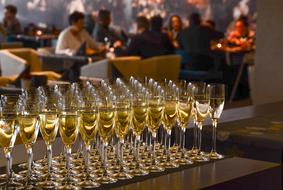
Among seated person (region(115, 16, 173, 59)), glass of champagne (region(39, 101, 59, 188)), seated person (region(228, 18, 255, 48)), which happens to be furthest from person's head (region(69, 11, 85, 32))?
glass of champagne (region(39, 101, 59, 188))

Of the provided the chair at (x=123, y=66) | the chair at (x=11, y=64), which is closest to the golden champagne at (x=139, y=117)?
the chair at (x=123, y=66)

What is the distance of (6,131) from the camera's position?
2.52 metres

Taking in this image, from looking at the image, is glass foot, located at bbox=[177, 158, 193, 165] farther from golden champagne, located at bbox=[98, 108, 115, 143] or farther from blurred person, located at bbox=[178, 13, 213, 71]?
blurred person, located at bbox=[178, 13, 213, 71]

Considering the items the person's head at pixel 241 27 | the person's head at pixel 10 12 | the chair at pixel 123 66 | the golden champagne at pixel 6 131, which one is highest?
the person's head at pixel 10 12

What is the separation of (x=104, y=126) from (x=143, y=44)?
926 cm

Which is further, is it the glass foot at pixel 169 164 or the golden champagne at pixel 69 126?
the glass foot at pixel 169 164

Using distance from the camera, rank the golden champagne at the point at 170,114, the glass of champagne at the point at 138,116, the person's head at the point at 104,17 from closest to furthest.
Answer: the glass of champagne at the point at 138,116 → the golden champagne at the point at 170,114 → the person's head at the point at 104,17

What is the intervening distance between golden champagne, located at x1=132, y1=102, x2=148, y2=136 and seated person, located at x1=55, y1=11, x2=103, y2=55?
28.2 feet

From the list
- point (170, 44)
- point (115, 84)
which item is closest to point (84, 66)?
point (170, 44)

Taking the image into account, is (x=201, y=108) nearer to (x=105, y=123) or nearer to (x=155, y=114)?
(x=155, y=114)

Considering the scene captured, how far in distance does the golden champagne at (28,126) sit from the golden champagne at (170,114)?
1.92 ft

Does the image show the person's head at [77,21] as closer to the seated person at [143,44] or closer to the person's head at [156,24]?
the seated person at [143,44]

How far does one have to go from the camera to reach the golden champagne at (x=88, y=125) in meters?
2.65

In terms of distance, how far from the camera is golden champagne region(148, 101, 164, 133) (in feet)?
9.58
